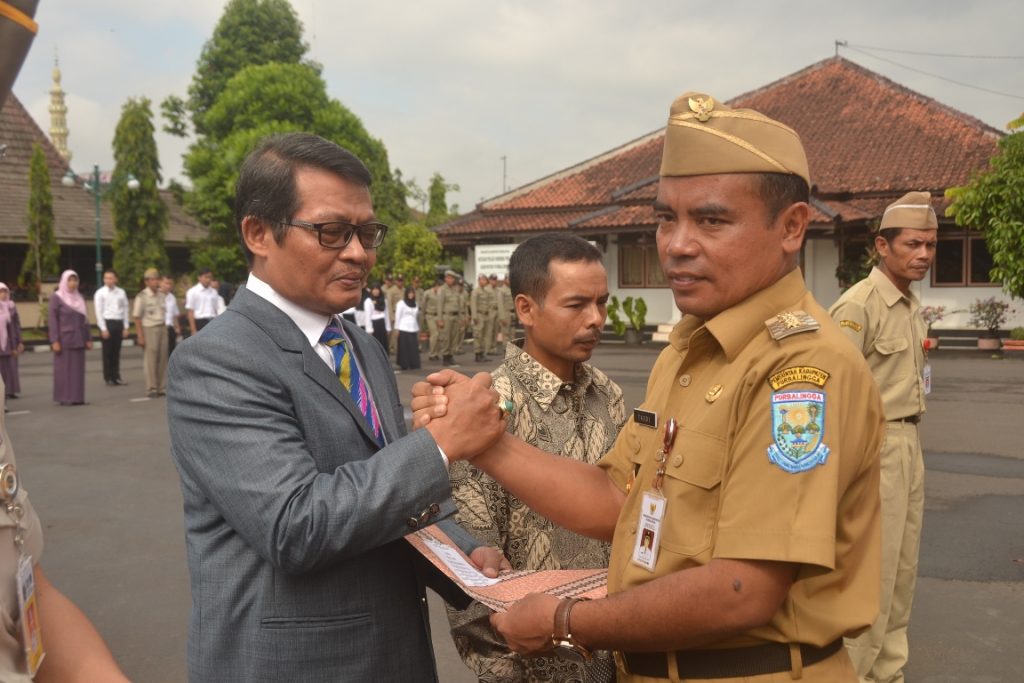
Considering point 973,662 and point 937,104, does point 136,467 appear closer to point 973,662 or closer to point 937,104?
point 973,662

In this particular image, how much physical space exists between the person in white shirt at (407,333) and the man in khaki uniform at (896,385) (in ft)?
46.1

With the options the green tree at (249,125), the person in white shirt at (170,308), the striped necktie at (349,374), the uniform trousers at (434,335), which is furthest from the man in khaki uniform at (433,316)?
the striped necktie at (349,374)

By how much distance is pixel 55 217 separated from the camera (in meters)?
34.2

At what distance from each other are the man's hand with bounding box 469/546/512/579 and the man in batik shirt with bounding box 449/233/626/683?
0.42 feet

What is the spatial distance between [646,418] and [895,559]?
2.61m

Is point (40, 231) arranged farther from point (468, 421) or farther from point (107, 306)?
point (468, 421)

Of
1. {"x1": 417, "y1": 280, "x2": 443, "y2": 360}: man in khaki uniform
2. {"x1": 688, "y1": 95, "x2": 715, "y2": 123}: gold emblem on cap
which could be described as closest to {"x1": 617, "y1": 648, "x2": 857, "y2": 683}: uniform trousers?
{"x1": 688, "y1": 95, "x2": 715, "y2": 123}: gold emblem on cap

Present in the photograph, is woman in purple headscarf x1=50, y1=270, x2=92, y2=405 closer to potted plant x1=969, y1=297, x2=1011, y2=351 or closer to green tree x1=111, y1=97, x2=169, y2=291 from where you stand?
potted plant x1=969, y1=297, x2=1011, y2=351

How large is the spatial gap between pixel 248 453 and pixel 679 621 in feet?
2.93

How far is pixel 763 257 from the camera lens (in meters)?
1.83

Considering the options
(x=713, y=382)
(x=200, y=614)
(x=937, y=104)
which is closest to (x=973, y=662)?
(x=713, y=382)

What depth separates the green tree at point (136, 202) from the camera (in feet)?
108

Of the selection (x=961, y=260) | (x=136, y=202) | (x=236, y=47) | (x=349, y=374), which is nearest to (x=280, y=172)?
(x=349, y=374)

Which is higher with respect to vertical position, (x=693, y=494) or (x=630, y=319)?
(x=693, y=494)
